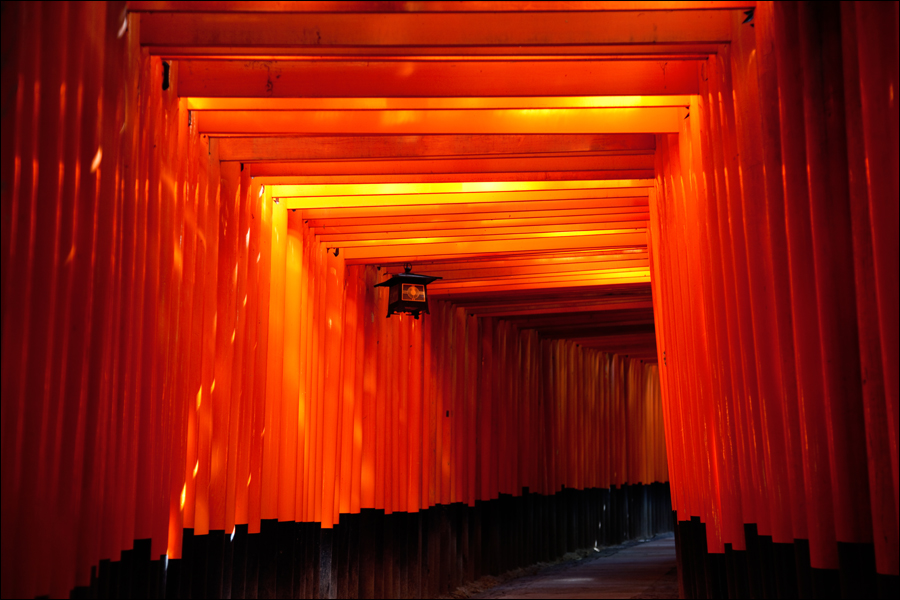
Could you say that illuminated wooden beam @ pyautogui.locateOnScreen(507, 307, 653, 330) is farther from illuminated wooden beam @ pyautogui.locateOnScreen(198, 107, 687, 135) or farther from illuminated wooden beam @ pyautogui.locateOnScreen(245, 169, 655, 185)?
illuminated wooden beam @ pyautogui.locateOnScreen(198, 107, 687, 135)

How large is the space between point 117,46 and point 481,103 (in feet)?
7.52

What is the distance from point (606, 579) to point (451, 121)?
8.38 meters

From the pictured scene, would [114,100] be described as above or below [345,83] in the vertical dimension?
below

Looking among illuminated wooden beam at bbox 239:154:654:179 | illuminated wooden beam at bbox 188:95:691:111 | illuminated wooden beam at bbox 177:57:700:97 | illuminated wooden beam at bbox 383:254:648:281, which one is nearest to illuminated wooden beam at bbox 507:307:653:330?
illuminated wooden beam at bbox 383:254:648:281

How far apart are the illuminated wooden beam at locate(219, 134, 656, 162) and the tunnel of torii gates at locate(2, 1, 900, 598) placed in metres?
0.02

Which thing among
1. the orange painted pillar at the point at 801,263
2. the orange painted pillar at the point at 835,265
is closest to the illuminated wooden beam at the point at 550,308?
the orange painted pillar at the point at 801,263

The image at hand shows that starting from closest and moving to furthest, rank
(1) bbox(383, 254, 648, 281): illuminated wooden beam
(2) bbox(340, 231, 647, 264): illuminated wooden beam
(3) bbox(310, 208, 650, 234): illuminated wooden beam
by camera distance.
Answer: (3) bbox(310, 208, 650, 234): illuminated wooden beam
(2) bbox(340, 231, 647, 264): illuminated wooden beam
(1) bbox(383, 254, 648, 281): illuminated wooden beam

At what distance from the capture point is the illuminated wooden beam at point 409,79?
6.14 metres

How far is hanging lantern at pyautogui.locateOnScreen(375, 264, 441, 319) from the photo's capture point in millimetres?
9477

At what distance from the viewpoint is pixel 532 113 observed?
21.8ft

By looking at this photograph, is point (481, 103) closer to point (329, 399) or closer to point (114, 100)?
point (114, 100)

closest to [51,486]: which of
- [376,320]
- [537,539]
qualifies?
[376,320]

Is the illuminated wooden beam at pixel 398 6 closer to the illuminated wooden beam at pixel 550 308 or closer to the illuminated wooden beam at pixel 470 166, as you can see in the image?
the illuminated wooden beam at pixel 470 166

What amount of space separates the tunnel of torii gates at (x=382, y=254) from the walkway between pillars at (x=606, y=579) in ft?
4.91
